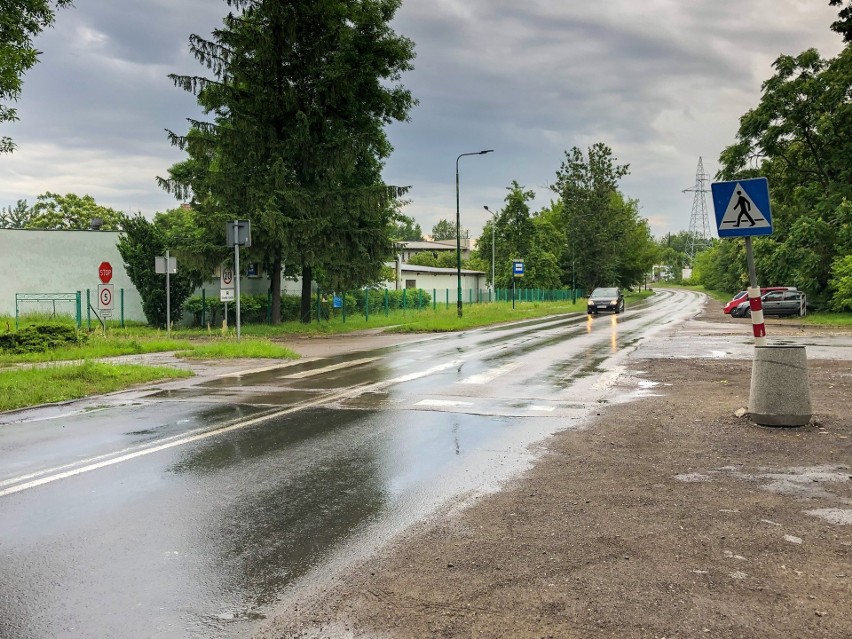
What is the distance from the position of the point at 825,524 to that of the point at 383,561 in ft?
10.1

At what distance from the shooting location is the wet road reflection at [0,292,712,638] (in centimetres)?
366

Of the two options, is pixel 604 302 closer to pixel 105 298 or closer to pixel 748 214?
pixel 105 298

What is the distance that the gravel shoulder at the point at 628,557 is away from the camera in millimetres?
3340

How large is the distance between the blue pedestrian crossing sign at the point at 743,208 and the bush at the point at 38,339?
17.4m

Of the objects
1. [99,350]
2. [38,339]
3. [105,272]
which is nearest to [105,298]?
[105,272]

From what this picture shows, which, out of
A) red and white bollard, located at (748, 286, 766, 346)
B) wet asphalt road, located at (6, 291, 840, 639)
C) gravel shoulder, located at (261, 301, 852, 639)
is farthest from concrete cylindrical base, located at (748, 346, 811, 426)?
wet asphalt road, located at (6, 291, 840, 639)

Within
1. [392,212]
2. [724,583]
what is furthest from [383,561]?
[392,212]

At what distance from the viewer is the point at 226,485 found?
5.78 meters

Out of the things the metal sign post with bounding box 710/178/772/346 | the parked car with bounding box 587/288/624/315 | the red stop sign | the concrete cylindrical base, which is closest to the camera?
the concrete cylindrical base

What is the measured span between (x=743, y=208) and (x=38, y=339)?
17941 mm

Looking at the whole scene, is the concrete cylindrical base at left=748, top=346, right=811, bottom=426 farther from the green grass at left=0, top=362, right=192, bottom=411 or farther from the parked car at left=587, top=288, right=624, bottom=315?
the parked car at left=587, top=288, right=624, bottom=315

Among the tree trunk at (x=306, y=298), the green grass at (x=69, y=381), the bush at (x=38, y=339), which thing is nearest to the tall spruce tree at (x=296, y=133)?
the tree trunk at (x=306, y=298)

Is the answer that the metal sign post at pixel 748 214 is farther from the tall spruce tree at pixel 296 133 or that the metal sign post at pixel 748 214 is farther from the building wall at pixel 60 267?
the building wall at pixel 60 267

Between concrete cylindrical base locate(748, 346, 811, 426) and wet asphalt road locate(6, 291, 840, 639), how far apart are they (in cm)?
222
